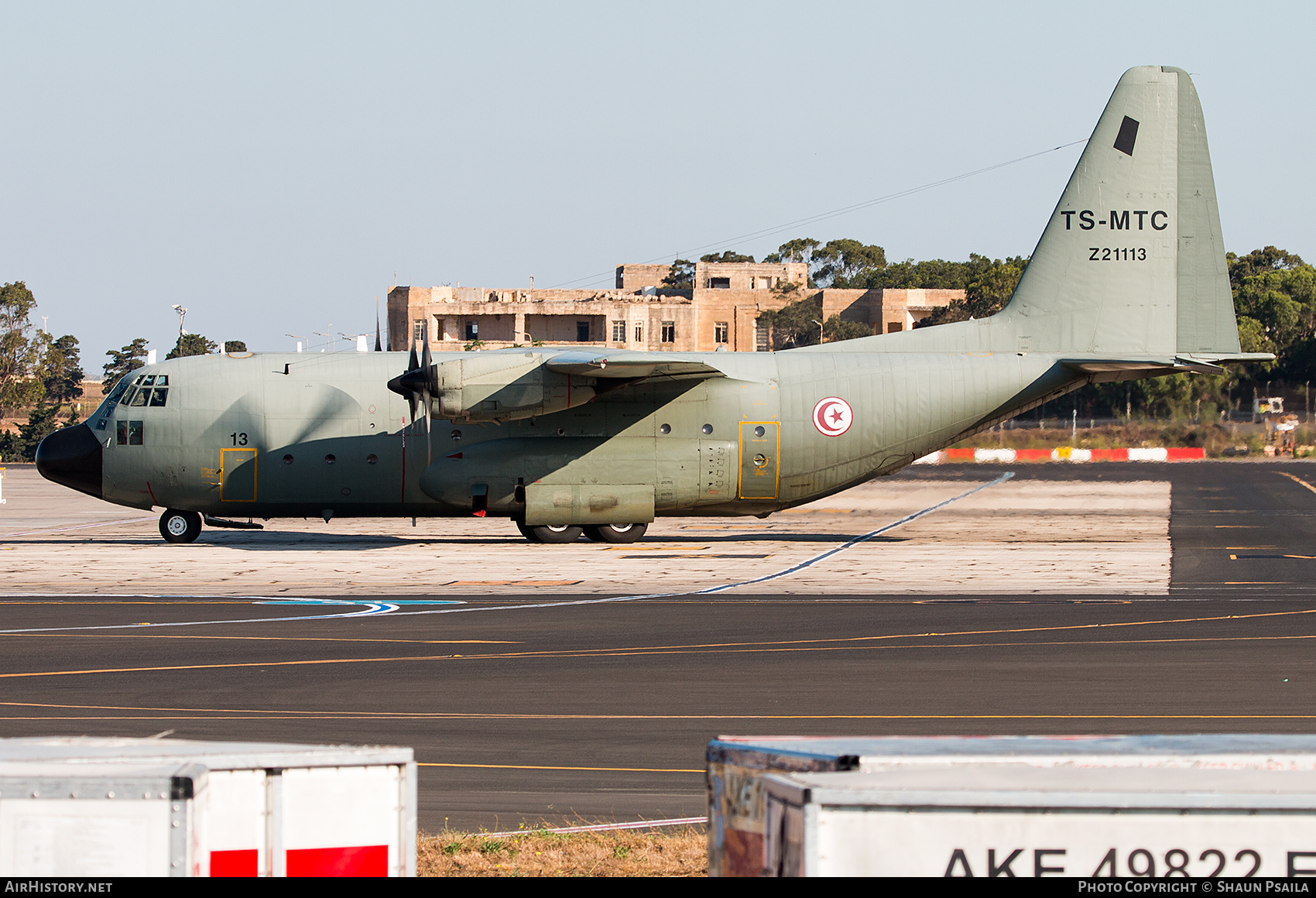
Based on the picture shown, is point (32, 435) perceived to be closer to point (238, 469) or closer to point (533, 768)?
point (238, 469)

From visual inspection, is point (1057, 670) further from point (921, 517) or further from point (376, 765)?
point (921, 517)

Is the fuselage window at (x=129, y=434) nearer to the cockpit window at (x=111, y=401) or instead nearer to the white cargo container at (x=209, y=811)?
the cockpit window at (x=111, y=401)

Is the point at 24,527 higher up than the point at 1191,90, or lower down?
lower down

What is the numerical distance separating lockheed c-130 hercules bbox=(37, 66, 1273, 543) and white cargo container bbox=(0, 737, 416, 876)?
25055 millimetres

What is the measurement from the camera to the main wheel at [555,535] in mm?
33469

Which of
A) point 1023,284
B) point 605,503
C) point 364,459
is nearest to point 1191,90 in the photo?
point 1023,284

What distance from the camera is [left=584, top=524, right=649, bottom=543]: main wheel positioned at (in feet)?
111

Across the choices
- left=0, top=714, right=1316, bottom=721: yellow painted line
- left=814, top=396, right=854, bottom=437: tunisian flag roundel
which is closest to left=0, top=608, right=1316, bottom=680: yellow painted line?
left=0, top=714, right=1316, bottom=721: yellow painted line

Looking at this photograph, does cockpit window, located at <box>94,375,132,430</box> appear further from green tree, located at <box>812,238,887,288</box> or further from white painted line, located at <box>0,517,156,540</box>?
green tree, located at <box>812,238,887,288</box>

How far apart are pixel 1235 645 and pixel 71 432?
92.1 ft

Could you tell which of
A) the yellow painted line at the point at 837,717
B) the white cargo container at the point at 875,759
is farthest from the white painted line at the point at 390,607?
the white cargo container at the point at 875,759

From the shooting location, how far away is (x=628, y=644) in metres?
18.2

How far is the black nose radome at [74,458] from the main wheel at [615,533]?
12742 millimetres

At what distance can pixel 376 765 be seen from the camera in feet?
18.9
